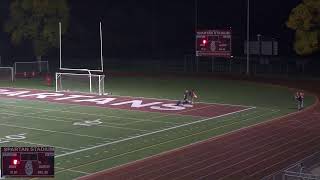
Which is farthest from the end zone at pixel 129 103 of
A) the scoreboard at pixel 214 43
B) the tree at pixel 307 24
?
the scoreboard at pixel 214 43

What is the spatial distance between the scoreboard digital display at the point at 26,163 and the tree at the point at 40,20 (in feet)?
140

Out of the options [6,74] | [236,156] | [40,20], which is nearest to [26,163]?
[236,156]

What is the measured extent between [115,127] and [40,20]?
3055cm

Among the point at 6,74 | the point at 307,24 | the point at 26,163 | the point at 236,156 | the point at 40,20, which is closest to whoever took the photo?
the point at 26,163

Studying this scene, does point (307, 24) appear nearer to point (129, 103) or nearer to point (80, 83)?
point (129, 103)

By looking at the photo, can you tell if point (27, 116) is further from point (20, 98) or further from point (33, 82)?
point (33, 82)

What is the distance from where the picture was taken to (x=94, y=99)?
33531mm

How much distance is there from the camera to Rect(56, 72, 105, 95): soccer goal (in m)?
37.1

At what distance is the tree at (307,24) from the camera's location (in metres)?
37.8

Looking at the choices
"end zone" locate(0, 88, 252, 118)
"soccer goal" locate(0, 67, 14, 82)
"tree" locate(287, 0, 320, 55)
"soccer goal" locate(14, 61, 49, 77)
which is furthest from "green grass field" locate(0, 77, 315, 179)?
"soccer goal" locate(14, 61, 49, 77)

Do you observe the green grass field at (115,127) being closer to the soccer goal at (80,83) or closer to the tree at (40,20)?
the soccer goal at (80,83)

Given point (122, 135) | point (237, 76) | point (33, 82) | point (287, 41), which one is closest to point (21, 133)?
point (122, 135)

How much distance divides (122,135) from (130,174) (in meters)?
6.06

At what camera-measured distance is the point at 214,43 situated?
44.8 m
